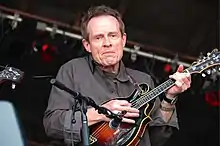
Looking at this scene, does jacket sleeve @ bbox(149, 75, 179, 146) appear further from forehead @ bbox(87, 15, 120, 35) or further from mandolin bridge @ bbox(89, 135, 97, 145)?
forehead @ bbox(87, 15, 120, 35)

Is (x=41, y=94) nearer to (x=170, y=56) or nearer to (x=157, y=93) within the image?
(x=170, y=56)

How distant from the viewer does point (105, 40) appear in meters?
2.27

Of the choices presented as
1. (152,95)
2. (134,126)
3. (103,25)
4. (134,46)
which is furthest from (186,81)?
(134,46)

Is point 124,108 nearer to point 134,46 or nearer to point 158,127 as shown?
point 158,127

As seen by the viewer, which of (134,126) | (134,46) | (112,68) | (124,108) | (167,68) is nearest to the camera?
(124,108)

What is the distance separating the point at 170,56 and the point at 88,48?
7.46ft

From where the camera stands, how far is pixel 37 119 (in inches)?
186

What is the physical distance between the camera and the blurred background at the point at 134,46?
4.18 m

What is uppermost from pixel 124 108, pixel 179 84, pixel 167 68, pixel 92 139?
pixel 167 68

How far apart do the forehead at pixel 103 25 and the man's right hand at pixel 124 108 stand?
1.11 feet

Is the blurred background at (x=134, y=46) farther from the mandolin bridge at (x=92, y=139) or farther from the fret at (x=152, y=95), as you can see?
the mandolin bridge at (x=92, y=139)

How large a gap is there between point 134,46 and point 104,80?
2057mm

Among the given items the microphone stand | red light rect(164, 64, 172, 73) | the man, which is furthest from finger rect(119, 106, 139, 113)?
red light rect(164, 64, 172, 73)

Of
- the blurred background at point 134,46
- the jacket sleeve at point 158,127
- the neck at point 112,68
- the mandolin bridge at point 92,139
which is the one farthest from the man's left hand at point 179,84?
the blurred background at point 134,46
